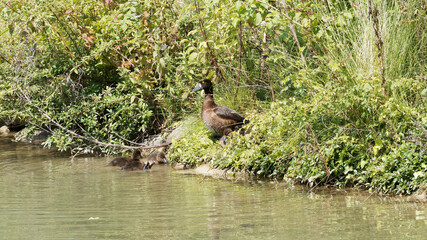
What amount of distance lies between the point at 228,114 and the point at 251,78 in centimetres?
98

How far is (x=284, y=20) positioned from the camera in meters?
7.39

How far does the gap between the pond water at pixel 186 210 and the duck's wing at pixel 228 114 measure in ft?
3.47

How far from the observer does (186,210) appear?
6.12 m

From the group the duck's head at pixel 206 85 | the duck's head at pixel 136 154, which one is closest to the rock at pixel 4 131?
the duck's head at pixel 136 154

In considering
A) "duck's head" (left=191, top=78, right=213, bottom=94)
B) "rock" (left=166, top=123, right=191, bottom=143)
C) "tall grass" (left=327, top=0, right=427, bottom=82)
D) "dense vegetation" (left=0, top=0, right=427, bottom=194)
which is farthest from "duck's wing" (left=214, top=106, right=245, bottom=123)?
A: "tall grass" (left=327, top=0, right=427, bottom=82)

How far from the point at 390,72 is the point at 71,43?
6648 millimetres

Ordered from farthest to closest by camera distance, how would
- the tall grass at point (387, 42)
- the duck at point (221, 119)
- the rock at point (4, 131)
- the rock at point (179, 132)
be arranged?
the rock at point (4, 131)
the rock at point (179, 132)
the duck at point (221, 119)
the tall grass at point (387, 42)

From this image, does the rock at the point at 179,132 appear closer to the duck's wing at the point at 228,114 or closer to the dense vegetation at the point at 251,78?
the dense vegetation at the point at 251,78

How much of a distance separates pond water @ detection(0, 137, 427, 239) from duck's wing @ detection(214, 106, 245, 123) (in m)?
1.06

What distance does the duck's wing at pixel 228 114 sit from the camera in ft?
29.9

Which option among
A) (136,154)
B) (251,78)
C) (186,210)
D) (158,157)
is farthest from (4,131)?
(186,210)

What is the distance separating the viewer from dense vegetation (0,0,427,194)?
6832mm

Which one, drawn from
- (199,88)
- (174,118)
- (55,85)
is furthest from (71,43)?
(199,88)

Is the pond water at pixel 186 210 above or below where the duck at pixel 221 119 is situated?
Answer: below
